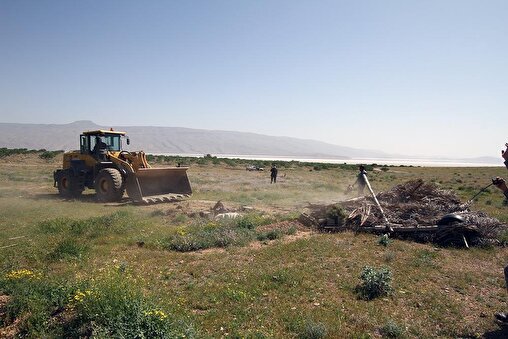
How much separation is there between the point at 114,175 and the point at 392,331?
15625 mm

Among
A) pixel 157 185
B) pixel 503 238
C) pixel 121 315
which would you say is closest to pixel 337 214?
pixel 503 238

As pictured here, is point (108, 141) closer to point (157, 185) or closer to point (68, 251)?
point (157, 185)

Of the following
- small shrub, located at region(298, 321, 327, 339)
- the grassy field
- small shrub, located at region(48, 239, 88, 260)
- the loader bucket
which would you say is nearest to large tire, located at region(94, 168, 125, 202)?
the loader bucket

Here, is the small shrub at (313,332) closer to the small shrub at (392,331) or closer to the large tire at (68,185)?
the small shrub at (392,331)

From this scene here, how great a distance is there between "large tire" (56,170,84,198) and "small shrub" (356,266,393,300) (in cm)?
1730

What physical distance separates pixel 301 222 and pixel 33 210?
11.9 metres

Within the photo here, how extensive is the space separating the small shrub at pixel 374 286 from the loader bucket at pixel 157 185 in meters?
12.6

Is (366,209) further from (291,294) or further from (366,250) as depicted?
(291,294)

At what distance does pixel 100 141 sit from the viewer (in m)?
19.4

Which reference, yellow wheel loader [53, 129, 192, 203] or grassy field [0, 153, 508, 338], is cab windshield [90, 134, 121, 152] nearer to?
yellow wheel loader [53, 129, 192, 203]

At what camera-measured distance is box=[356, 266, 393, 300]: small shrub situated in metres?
7.04

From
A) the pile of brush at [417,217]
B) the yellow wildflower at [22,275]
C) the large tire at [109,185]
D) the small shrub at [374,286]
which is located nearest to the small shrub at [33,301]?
the yellow wildflower at [22,275]

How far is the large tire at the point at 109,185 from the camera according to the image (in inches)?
695

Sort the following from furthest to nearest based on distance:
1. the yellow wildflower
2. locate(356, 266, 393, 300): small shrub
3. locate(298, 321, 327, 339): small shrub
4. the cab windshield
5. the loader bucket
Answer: the cab windshield → the loader bucket → locate(356, 266, 393, 300): small shrub → the yellow wildflower → locate(298, 321, 327, 339): small shrub
